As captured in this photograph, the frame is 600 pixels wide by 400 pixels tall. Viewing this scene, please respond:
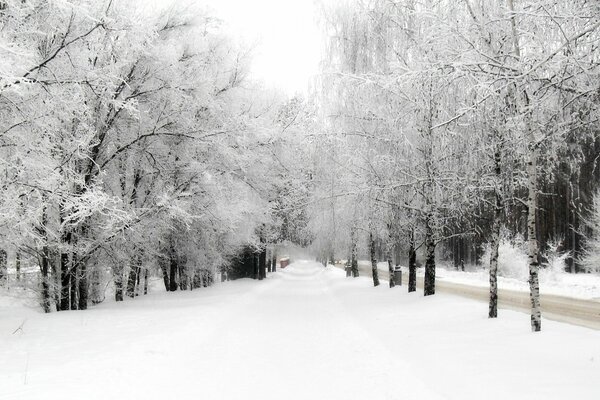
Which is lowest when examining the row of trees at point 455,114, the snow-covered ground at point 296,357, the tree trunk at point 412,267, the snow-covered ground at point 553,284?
the snow-covered ground at point 553,284

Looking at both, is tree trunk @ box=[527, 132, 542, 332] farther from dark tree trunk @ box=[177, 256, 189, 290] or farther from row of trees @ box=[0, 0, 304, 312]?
dark tree trunk @ box=[177, 256, 189, 290]

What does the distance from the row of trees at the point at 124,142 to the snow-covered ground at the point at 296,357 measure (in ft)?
8.14

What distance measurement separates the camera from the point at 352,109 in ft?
55.2

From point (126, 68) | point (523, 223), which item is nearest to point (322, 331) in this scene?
point (126, 68)

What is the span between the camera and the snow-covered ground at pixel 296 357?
6.47 meters

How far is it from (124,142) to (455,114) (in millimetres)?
10230

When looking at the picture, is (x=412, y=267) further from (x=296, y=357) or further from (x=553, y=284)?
(x=553, y=284)

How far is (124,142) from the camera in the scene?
14.6 metres

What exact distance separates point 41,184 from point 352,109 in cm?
1045

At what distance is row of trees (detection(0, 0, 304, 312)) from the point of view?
30.8 ft

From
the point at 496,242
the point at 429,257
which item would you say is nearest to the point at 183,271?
the point at 429,257

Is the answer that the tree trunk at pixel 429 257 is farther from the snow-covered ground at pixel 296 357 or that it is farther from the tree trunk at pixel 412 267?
the snow-covered ground at pixel 296 357

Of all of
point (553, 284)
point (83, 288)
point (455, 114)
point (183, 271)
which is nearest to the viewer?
point (455, 114)

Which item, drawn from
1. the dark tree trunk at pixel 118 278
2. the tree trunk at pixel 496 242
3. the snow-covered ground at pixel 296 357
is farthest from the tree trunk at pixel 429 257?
the dark tree trunk at pixel 118 278
